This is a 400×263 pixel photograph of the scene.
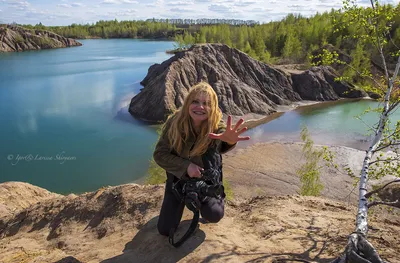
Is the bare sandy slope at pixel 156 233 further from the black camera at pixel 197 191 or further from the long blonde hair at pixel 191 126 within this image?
the long blonde hair at pixel 191 126

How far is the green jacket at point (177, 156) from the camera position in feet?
12.3

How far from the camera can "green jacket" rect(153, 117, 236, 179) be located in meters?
3.74

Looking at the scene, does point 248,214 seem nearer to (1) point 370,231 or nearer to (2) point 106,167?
(1) point 370,231

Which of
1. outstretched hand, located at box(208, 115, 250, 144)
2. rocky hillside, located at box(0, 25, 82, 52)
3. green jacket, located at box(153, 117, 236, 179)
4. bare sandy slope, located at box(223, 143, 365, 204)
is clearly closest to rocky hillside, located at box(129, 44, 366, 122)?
bare sandy slope, located at box(223, 143, 365, 204)

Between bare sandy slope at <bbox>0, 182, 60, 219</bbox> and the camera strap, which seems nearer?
the camera strap

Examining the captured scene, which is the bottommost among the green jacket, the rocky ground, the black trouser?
the rocky ground

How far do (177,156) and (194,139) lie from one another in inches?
12.3

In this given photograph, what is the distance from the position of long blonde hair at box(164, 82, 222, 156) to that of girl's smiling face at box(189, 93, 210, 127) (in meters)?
0.04

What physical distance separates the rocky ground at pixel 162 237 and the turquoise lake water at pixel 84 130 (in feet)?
27.8

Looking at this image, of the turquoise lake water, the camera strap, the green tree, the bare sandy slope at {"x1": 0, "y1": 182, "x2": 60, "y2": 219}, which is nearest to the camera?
the green tree

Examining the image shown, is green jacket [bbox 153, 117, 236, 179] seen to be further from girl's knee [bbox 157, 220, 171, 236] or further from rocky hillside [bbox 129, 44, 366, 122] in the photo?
rocky hillside [bbox 129, 44, 366, 122]

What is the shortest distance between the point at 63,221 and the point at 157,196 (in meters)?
1.92

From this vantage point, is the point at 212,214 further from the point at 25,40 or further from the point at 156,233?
the point at 25,40

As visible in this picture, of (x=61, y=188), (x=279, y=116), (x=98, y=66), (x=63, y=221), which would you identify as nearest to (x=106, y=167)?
(x=61, y=188)
